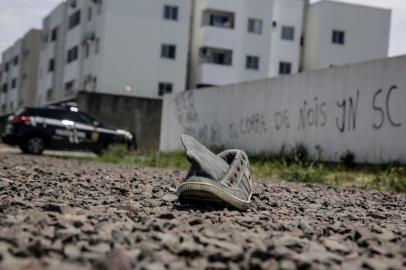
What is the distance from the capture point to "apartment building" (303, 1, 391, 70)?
51.7 meters

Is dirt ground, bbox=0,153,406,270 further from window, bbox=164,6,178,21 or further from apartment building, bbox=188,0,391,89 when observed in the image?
apartment building, bbox=188,0,391,89

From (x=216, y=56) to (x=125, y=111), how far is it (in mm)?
14050

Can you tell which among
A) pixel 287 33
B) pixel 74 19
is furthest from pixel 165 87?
pixel 74 19

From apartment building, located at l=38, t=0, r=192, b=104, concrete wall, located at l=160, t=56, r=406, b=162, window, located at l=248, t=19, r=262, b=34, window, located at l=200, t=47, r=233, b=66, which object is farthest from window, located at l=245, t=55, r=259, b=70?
concrete wall, located at l=160, t=56, r=406, b=162

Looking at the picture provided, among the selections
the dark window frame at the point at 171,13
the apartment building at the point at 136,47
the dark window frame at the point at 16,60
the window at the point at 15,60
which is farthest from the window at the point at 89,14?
the window at the point at 15,60

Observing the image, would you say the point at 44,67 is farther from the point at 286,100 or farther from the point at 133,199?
the point at 133,199

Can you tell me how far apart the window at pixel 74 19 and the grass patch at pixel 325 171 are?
37347 mm

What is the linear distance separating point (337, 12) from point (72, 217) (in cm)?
4958

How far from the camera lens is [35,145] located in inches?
934

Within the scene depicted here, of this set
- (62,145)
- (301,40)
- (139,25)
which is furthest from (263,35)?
(62,145)

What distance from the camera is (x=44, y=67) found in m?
64.0

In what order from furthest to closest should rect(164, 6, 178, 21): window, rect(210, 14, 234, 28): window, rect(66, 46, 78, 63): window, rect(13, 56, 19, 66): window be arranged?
1. rect(13, 56, 19, 66): window
2. rect(66, 46, 78, 63): window
3. rect(210, 14, 234, 28): window
4. rect(164, 6, 178, 21): window

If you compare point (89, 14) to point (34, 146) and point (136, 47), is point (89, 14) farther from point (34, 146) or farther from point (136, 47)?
point (34, 146)

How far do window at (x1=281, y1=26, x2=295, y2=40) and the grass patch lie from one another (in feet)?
116
